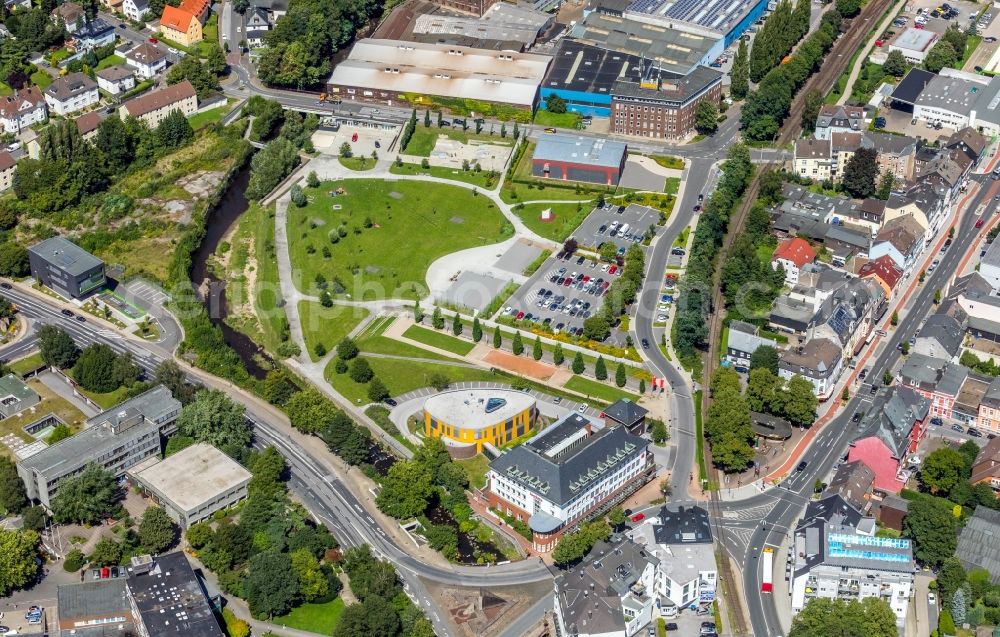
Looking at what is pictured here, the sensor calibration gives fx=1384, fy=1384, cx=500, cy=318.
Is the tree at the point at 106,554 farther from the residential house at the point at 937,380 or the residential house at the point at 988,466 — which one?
the residential house at the point at 937,380

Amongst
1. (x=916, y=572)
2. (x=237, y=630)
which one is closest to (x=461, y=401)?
(x=237, y=630)

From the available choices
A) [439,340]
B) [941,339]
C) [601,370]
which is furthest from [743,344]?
[439,340]

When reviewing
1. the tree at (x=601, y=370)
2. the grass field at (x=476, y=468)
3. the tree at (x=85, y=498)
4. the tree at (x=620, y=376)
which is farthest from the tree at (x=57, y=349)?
the tree at (x=620, y=376)

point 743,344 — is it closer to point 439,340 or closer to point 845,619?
point 439,340

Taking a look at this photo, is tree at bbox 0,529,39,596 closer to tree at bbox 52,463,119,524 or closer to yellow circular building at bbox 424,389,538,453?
tree at bbox 52,463,119,524

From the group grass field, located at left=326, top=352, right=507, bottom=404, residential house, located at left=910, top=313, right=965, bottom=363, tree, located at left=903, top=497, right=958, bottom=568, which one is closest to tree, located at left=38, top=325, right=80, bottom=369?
grass field, located at left=326, top=352, right=507, bottom=404

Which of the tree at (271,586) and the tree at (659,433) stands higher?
the tree at (659,433)

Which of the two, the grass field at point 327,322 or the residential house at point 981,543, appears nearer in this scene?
the residential house at point 981,543
